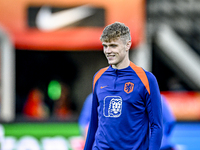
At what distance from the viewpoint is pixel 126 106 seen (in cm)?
267

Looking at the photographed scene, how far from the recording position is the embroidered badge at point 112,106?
2689 mm

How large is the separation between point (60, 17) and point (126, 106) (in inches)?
345

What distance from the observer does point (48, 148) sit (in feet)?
24.4

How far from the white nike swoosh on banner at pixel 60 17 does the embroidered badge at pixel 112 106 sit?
855cm

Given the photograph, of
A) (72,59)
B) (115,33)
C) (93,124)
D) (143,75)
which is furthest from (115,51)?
(72,59)

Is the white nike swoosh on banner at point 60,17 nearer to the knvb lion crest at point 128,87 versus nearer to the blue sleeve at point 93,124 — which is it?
the blue sleeve at point 93,124

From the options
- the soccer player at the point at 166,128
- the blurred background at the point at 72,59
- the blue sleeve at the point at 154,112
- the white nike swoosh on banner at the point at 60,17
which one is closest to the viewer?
the blue sleeve at the point at 154,112

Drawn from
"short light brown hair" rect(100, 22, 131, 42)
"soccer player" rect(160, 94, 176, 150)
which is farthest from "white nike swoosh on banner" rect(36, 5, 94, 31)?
"short light brown hair" rect(100, 22, 131, 42)

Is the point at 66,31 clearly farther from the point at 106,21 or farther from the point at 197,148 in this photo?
the point at 197,148

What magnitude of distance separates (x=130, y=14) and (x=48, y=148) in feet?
18.1

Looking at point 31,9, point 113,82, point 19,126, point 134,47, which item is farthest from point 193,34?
point 113,82

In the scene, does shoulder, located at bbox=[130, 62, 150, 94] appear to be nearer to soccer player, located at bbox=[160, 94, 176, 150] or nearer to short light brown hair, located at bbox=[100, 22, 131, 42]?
short light brown hair, located at bbox=[100, 22, 131, 42]

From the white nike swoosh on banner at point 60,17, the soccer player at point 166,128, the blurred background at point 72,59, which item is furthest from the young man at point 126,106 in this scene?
the white nike swoosh on banner at point 60,17

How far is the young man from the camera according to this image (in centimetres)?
265
